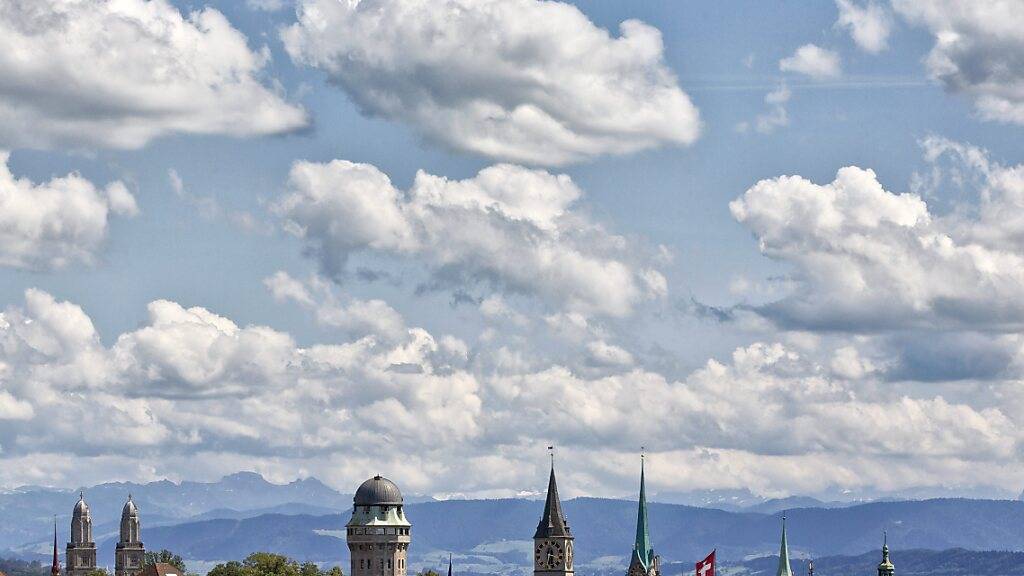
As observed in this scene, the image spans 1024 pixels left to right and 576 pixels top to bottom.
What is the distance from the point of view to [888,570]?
19525 cm

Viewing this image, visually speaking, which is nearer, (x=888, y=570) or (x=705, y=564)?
(x=705, y=564)

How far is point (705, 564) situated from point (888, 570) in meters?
53.2

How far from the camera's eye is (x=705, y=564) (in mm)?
147000
